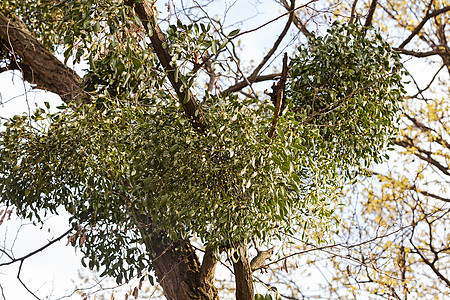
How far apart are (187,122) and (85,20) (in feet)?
1.67

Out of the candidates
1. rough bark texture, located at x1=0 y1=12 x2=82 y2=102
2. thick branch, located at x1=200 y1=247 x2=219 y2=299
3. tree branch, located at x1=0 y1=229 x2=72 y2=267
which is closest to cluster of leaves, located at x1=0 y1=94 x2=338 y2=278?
tree branch, located at x1=0 y1=229 x2=72 y2=267

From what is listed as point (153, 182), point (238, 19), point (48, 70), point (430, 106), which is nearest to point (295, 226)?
point (153, 182)

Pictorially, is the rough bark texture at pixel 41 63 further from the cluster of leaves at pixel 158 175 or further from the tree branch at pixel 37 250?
the tree branch at pixel 37 250

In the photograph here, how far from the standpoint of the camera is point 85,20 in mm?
1588

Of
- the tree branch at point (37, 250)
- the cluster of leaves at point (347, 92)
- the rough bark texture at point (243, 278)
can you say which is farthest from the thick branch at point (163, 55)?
the tree branch at point (37, 250)

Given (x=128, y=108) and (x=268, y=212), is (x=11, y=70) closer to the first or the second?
(x=128, y=108)

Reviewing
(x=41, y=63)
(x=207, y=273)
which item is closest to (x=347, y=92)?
(x=207, y=273)

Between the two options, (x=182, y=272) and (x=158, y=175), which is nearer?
(x=158, y=175)

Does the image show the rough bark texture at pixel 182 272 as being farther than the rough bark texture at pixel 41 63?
No

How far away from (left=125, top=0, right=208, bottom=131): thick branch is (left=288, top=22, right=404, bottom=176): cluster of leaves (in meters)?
0.45

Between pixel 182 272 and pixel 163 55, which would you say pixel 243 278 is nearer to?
pixel 182 272

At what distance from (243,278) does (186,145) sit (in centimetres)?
69

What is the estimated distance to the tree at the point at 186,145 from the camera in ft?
5.64

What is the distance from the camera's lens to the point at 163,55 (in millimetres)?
1865
